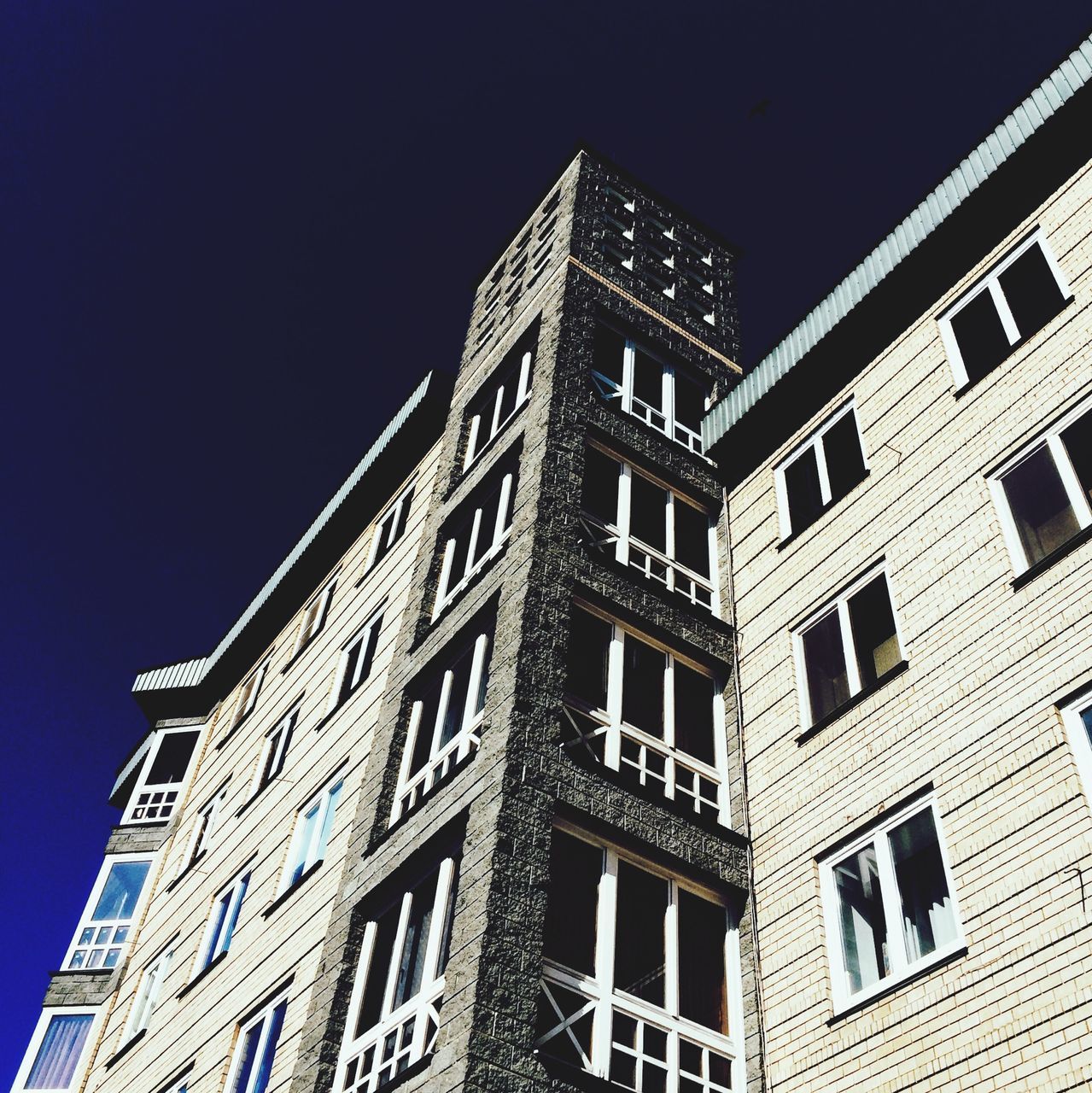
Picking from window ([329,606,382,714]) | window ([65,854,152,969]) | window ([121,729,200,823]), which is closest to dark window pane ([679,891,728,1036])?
window ([329,606,382,714])

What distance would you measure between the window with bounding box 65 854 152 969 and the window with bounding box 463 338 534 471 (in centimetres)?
1345

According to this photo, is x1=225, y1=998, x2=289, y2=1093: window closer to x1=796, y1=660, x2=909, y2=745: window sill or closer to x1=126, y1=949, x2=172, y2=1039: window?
x1=126, y1=949, x2=172, y2=1039: window

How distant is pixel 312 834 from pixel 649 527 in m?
7.13

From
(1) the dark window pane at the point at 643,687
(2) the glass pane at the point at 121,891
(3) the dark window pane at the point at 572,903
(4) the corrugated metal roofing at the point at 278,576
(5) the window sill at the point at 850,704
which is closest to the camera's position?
(3) the dark window pane at the point at 572,903

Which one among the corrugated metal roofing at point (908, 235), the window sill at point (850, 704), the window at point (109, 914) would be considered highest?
the corrugated metal roofing at point (908, 235)

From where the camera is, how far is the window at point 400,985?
1117 cm

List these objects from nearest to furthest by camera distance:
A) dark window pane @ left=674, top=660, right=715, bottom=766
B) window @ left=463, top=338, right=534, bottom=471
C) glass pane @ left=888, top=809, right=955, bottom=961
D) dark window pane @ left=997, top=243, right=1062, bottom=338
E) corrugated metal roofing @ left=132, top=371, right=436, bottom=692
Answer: glass pane @ left=888, top=809, right=955, bottom=961 < dark window pane @ left=997, top=243, right=1062, bottom=338 < dark window pane @ left=674, top=660, right=715, bottom=766 < window @ left=463, top=338, right=534, bottom=471 < corrugated metal roofing @ left=132, top=371, right=436, bottom=692

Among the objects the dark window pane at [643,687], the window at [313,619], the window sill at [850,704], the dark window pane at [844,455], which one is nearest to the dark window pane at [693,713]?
the dark window pane at [643,687]

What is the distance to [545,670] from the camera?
42.4ft

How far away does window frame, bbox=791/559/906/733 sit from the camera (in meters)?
12.7

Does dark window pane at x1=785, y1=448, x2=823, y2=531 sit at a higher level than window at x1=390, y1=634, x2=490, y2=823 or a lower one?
higher

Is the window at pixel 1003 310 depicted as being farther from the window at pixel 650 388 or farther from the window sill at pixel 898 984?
the window sill at pixel 898 984

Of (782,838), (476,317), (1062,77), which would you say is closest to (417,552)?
(476,317)

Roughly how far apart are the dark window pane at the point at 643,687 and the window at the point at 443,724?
1724 millimetres
